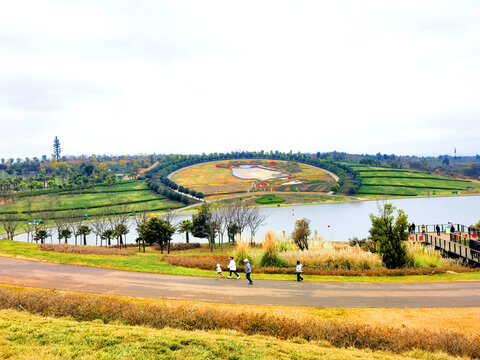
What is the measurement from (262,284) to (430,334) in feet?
27.1

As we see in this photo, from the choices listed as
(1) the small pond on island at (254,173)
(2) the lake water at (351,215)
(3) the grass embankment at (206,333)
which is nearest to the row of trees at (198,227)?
(2) the lake water at (351,215)

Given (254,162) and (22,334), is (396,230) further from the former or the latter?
(254,162)

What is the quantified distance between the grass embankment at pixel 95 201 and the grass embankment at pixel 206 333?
216 ft

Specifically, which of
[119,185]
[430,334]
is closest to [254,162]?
[119,185]

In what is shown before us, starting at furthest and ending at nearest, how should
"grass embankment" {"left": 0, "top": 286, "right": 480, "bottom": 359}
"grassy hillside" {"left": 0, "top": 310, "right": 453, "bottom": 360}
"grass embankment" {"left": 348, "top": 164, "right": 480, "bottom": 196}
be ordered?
"grass embankment" {"left": 348, "top": 164, "right": 480, "bottom": 196}
"grass embankment" {"left": 0, "top": 286, "right": 480, "bottom": 359}
"grassy hillside" {"left": 0, "top": 310, "right": 453, "bottom": 360}

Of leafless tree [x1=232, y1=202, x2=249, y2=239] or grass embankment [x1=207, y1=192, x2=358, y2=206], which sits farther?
grass embankment [x1=207, y1=192, x2=358, y2=206]

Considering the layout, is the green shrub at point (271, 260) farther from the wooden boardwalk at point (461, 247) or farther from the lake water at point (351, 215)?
the lake water at point (351, 215)

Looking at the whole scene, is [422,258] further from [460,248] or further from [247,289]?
[247,289]

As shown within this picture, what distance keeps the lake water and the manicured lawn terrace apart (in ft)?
72.4

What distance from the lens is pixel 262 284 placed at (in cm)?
1661

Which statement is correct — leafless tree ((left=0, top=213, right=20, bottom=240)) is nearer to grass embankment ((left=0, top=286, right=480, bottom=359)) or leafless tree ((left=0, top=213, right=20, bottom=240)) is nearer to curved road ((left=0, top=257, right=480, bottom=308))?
curved road ((left=0, top=257, right=480, bottom=308))

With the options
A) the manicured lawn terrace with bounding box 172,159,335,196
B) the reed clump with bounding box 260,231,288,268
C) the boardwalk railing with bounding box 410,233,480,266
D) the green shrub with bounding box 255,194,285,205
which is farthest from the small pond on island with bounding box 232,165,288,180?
the reed clump with bounding box 260,231,288,268

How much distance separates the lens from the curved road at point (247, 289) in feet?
45.8

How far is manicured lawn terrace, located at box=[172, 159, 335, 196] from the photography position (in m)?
105
